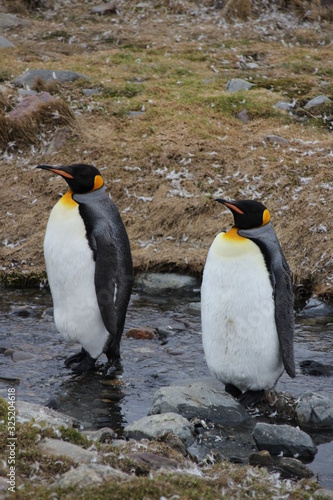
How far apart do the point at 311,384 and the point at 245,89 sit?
7067 mm

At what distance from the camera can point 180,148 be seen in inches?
413

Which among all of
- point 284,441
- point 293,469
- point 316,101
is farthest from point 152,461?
point 316,101

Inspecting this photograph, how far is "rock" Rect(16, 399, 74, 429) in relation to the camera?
15.3ft

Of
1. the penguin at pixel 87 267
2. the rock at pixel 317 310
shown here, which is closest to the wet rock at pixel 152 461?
the penguin at pixel 87 267

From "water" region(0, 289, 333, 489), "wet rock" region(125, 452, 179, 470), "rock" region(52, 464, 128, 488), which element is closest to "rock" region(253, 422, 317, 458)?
"water" region(0, 289, 333, 489)

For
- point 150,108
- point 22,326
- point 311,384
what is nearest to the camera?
point 311,384

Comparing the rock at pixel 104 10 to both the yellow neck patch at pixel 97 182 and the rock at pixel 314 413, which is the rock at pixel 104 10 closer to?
the yellow neck patch at pixel 97 182

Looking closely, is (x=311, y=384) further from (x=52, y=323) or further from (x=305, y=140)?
(x=305, y=140)

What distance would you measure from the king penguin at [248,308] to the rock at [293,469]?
1095 millimetres

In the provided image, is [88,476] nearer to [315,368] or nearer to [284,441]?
[284,441]

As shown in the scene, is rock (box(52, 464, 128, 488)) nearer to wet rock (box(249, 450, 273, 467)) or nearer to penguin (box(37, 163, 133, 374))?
wet rock (box(249, 450, 273, 467))

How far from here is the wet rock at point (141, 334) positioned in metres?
7.52

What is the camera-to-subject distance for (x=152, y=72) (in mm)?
13367

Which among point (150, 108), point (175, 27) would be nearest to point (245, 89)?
point (150, 108)
